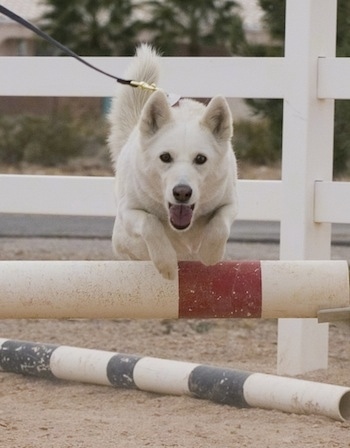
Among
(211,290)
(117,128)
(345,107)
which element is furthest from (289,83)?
(345,107)

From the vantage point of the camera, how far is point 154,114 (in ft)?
14.1

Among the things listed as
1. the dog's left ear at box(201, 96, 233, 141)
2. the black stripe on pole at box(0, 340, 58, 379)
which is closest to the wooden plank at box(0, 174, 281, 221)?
the black stripe on pole at box(0, 340, 58, 379)

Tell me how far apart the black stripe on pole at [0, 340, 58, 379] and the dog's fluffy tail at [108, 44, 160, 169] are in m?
1.05

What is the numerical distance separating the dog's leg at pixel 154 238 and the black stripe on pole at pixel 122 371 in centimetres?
98

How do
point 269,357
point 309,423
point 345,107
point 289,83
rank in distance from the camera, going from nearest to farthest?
point 309,423 < point 289,83 < point 269,357 < point 345,107

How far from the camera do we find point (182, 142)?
420cm

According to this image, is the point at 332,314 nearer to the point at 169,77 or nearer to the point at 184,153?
the point at 184,153

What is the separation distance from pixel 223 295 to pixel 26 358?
186 cm

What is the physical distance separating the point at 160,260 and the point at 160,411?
1.16 m

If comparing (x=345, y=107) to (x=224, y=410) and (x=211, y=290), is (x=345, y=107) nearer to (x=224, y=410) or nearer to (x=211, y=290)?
(x=224, y=410)

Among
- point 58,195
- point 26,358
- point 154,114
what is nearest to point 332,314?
point 154,114

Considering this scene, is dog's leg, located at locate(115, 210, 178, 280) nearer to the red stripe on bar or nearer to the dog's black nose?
the red stripe on bar

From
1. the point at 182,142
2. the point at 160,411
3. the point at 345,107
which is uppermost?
the point at 345,107

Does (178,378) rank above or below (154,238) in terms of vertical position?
below
